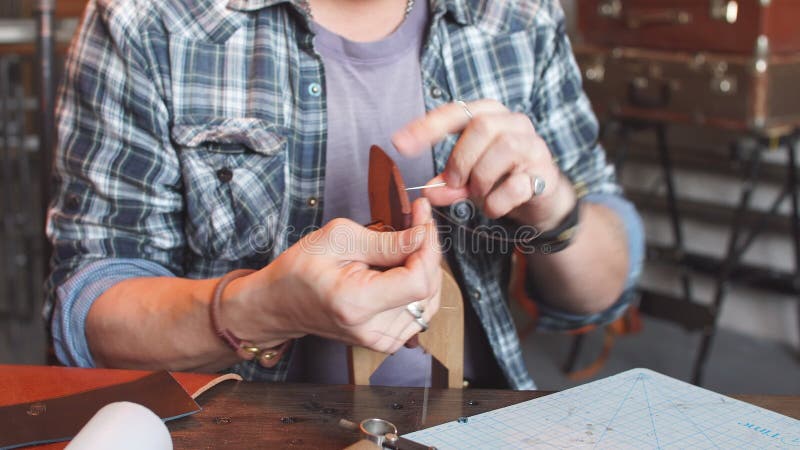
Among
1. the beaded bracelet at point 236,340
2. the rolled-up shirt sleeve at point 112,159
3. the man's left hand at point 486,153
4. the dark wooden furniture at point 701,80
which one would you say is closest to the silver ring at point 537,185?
the man's left hand at point 486,153

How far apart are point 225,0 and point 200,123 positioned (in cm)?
14

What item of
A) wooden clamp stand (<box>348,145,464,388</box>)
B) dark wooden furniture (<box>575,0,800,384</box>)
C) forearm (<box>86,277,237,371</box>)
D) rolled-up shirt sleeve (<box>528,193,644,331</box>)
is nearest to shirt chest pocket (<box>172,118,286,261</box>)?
forearm (<box>86,277,237,371</box>)

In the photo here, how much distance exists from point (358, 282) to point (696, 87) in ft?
5.54

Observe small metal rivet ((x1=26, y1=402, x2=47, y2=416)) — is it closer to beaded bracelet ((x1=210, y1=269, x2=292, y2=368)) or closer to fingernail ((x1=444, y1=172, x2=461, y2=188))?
beaded bracelet ((x1=210, y1=269, x2=292, y2=368))

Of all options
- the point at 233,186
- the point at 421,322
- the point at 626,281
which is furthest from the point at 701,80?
the point at 421,322

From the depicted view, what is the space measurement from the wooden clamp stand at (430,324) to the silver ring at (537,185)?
0.38 feet

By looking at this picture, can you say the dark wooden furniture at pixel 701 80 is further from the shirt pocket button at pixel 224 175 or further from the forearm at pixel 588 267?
the shirt pocket button at pixel 224 175

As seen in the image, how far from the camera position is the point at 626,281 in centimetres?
105

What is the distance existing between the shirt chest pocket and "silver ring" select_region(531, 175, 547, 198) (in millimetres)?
293

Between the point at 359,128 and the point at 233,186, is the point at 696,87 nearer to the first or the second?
the point at 359,128

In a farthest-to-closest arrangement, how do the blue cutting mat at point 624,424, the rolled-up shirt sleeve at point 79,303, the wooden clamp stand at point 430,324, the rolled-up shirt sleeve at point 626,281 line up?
the rolled-up shirt sleeve at point 626,281
the rolled-up shirt sleeve at point 79,303
the wooden clamp stand at point 430,324
the blue cutting mat at point 624,424

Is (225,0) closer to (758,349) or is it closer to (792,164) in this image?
(792,164)

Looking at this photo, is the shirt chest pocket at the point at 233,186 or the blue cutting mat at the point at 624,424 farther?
the shirt chest pocket at the point at 233,186

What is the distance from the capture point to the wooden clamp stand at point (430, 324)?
0.76 meters
